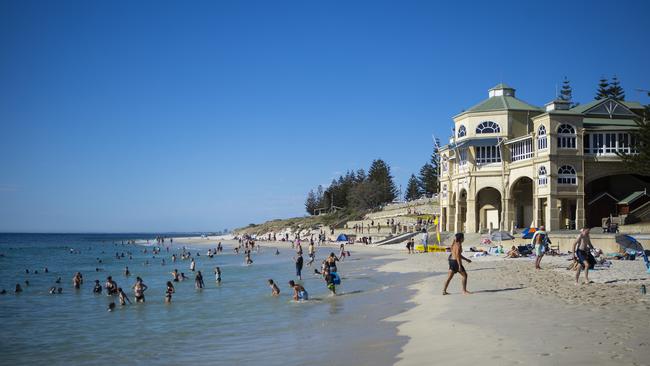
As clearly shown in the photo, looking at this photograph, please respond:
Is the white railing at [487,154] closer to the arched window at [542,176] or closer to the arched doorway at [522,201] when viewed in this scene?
the arched doorway at [522,201]

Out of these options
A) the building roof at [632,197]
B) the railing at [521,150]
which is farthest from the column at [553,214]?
the railing at [521,150]

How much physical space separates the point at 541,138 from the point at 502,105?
7721mm

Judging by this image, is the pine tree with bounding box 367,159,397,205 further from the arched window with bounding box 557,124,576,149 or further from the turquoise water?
the turquoise water

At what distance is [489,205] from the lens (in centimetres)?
4697

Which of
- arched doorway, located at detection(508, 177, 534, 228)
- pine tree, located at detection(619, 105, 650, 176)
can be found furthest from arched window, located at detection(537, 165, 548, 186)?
pine tree, located at detection(619, 105, 650, 176)

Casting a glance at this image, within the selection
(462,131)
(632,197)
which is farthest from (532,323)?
(462,131)

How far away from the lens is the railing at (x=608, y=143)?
125 ft

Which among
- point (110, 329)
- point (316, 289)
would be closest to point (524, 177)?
point (316, 289)

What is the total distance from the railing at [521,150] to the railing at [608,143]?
3.82 metres

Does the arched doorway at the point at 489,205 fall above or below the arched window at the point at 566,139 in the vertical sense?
below

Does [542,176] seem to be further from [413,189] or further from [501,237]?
[413,189]

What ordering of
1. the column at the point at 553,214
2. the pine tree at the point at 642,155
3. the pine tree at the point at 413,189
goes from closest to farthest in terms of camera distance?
1. the pine tree at the point at 642,155
2. the column at the point at 553,214
3. the pine tree at the point at 413,189

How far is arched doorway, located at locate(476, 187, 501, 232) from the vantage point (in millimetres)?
46531

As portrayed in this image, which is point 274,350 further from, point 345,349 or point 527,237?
point 527,237
